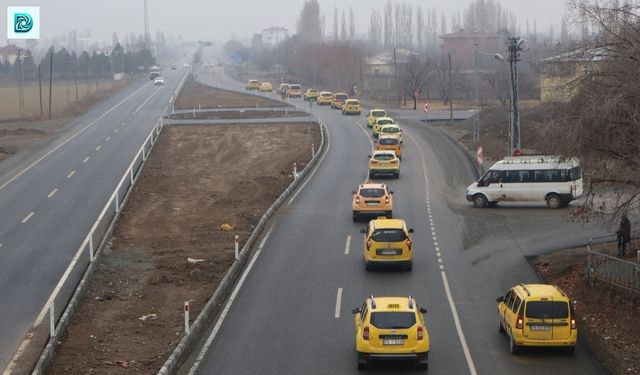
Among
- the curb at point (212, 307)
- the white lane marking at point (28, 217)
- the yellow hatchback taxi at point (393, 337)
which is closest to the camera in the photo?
the yellow hatchback taxi at point (393, 337)

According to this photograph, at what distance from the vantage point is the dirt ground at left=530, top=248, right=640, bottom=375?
1909 centimetres

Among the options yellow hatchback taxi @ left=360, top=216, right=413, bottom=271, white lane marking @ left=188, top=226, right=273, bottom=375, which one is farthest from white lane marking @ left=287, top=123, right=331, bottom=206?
yellow hatchback taxi @ left=360, top=216, right=413, bottom=271

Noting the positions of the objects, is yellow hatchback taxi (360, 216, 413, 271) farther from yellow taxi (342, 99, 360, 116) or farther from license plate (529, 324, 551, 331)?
yellow taxi (342, 99, 360, 116)

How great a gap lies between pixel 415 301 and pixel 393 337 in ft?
17.6

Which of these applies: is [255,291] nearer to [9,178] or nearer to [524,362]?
[524,362]

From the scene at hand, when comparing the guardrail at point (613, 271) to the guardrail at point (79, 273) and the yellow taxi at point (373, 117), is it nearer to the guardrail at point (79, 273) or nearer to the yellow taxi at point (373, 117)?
the guardrail at point (79, 273)

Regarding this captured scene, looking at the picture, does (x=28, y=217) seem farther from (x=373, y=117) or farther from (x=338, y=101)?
(x=338, y=101)

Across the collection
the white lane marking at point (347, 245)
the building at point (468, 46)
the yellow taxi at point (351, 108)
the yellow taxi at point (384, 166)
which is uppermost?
the building at point (468, 46)

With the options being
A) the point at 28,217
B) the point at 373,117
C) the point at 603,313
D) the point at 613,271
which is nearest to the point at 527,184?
the point at 613,271

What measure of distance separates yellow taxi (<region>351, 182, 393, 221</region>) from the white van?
17.3 ft

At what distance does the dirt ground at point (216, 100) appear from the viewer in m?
95.1

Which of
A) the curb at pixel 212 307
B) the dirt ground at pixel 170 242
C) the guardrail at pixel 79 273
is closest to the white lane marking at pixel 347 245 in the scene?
the curb at pixel 212 307

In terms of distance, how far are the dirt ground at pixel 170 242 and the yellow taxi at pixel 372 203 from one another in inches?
172

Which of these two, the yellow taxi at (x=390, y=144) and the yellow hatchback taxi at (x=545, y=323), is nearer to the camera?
the yellow hatchback taxi at (x=545, y=323)
